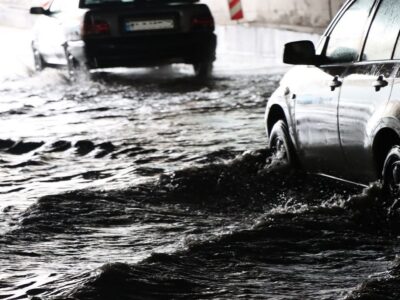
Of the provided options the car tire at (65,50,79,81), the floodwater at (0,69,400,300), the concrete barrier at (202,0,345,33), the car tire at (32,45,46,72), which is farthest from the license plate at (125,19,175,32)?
the concrete barrier at (202,0,345,33)

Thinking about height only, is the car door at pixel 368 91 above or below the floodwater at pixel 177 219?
above

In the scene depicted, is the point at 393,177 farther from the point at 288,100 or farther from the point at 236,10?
the point at 236,10

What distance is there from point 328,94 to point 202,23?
10013 millimetres

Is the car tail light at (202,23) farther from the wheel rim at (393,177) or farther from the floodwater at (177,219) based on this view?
the wheel rim at (393,177)

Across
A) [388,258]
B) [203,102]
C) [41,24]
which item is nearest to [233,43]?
[41,24]

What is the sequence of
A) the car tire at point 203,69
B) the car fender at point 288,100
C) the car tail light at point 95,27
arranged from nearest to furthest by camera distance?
the car fender at point 288,100 < the car tail light at point 95,27 < the car tire at point 203,69

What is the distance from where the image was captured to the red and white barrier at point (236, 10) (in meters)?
24.5

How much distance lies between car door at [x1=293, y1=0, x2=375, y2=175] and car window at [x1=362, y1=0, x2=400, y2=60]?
0.13 metres

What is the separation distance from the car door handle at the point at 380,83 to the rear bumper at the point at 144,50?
1046 cm

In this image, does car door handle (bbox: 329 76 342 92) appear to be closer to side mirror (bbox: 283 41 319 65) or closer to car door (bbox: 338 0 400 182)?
car door (bbox: 338 0 400 182)

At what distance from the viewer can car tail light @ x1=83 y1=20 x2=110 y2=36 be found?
52.4ft

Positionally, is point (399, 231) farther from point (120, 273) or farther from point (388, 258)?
point (120, 273)

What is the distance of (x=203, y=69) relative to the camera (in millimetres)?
17281

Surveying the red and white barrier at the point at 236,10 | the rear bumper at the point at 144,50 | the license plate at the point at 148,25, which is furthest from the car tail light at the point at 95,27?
the red and white barrier at the point at 236,10
